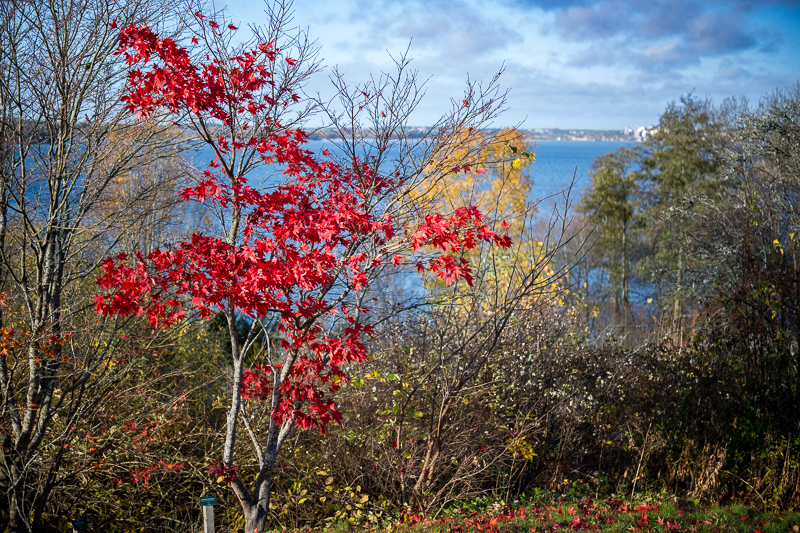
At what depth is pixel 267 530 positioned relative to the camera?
602 cm

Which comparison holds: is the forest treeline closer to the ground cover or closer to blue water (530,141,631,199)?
the ground cover

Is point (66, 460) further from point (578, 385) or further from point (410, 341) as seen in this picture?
point (578, 385)

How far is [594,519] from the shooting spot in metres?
5.30

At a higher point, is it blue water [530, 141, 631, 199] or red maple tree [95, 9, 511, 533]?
blue water [530, 141, 631, 199]

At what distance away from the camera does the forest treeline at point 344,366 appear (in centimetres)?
498

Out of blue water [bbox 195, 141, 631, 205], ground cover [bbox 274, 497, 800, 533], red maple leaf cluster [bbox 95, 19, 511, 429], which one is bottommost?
ground cover [bbox 274, 497, 800, 533]

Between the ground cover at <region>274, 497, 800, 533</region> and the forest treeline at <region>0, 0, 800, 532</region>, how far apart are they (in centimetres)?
32

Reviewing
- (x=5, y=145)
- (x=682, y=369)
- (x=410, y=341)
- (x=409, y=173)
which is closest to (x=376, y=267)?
(x=409, y=173)

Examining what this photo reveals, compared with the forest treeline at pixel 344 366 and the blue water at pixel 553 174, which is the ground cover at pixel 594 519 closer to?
the forest treeline at pixel 344 366

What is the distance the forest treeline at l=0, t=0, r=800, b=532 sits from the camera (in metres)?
4.98

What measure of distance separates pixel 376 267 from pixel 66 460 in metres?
3.75

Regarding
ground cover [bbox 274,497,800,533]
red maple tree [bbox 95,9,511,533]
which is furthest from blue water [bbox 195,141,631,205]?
ground cover [bbox 274,497,800,533]

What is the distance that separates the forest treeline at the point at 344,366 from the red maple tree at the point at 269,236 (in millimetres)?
75

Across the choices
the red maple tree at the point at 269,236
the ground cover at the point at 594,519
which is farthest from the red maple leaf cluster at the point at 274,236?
the ground cover at the point at 594,519
